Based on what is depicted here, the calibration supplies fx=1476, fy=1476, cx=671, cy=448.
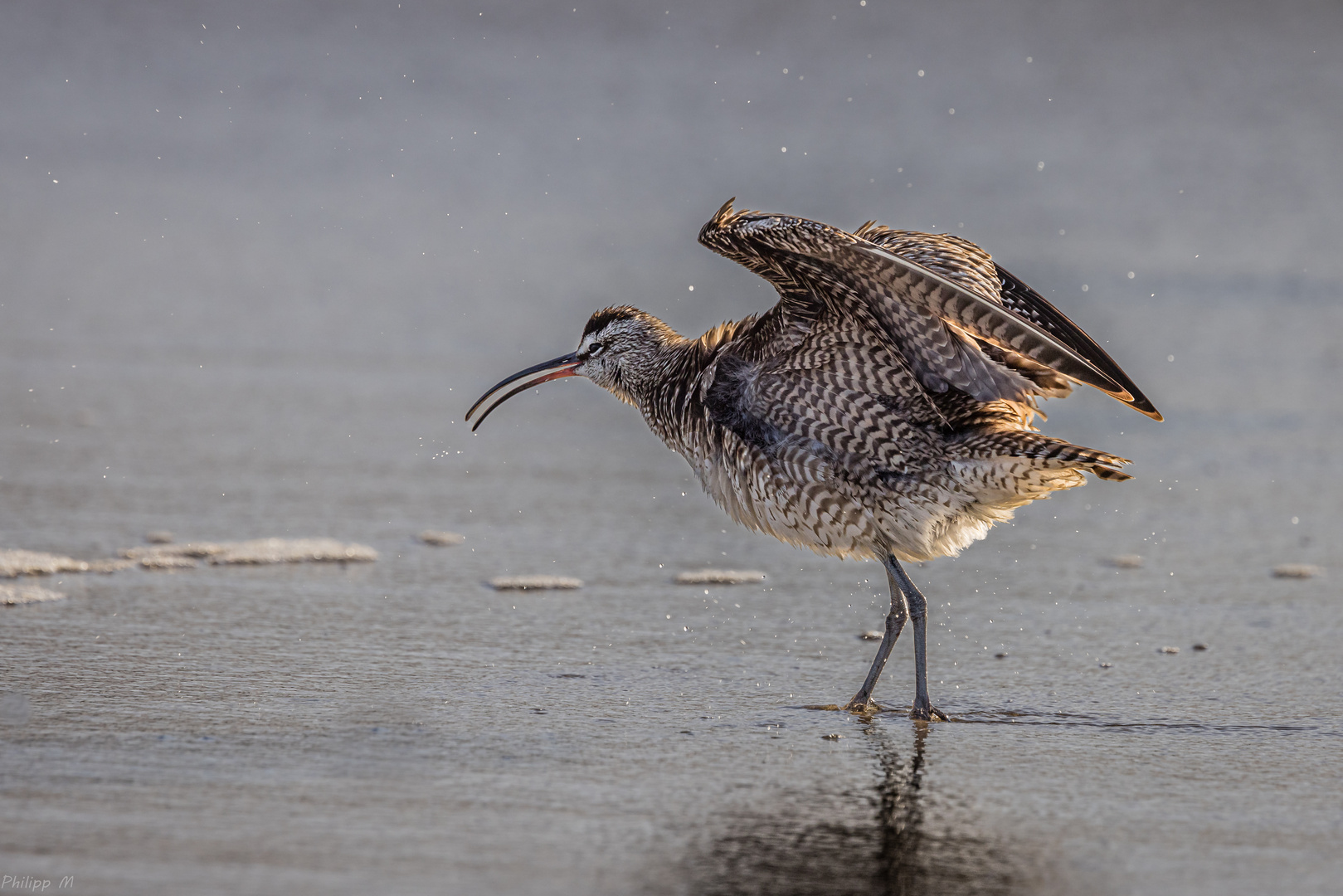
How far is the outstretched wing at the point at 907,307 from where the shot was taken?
413 cm

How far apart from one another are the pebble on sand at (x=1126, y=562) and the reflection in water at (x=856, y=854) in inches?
108

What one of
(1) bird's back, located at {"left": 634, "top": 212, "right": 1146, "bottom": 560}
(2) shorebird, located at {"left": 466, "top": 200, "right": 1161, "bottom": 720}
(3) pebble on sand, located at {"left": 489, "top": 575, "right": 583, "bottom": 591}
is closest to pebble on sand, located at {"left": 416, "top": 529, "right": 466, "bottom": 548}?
(3) pebble on sand, located at {"left": 489, "top": 575, "right": 583, "bottom": 591}

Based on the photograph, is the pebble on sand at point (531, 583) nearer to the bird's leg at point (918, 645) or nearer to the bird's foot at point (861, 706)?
the bird's leg at point (918, 645)

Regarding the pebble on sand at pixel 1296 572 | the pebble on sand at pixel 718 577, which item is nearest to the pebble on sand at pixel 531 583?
the pebble on sand at pixel 718 577

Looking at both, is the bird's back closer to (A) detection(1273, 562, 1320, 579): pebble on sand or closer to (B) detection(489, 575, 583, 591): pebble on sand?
(B) detection(489, 575, 583, 591): pebble on sand

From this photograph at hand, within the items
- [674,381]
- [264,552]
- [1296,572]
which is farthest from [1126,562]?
[264,552]

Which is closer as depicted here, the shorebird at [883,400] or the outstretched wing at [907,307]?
the outstretched wing at [907,307]

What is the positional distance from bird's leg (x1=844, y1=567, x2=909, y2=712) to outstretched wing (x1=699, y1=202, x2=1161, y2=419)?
0.71 metres

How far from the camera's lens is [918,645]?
443 centimetres

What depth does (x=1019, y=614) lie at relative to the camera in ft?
17.3

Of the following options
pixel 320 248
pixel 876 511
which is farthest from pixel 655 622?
pixel 320 248

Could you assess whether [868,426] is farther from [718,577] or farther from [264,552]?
[264,552]

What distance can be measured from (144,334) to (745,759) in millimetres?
7538

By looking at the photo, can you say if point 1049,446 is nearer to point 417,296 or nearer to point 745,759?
point 745,759
